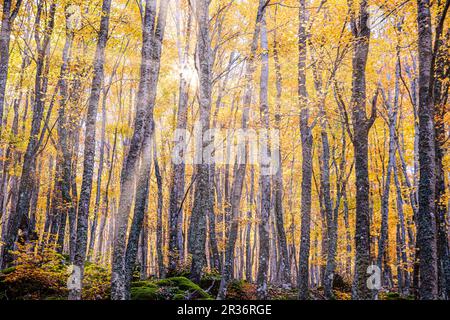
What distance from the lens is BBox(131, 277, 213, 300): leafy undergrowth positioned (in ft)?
30.4

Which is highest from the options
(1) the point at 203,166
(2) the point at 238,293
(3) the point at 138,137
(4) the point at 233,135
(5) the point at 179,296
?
(4) the point at 233,135

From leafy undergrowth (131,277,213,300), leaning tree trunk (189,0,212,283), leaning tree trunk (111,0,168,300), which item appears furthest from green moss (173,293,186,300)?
leaning tree trunk (189,0,212,283)

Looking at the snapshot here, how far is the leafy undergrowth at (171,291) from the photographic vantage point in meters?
9.26

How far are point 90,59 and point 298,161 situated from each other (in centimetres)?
1645

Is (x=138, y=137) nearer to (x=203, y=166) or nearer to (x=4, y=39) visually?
(x=203, y=166)

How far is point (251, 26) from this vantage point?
1903cm

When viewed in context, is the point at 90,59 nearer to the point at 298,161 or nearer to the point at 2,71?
the point at 2,71

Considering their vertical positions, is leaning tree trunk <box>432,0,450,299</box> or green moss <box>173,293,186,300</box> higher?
leaning tree trunk <box>432,0,450,299</box>

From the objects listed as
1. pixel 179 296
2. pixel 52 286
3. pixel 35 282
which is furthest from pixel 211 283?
pixel 35 282

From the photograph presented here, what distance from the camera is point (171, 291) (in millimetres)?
9609

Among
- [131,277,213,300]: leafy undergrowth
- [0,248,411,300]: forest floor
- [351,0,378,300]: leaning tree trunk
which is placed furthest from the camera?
[0,248,411,300]: forest floor

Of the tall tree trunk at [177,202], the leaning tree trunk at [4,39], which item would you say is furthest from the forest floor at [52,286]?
the leaning tree trunk at [4,39]

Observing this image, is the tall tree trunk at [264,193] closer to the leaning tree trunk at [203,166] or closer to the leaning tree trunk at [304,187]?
the leaning tree trunk at [304,187]

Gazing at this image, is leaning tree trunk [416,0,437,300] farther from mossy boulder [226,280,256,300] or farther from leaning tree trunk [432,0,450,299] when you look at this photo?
mossy boulder [226,280,256,300]
